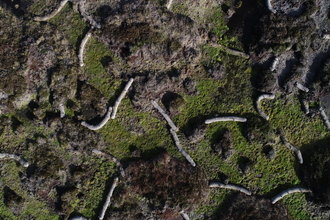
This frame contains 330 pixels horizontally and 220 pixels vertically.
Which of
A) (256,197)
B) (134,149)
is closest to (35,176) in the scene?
(134,149)

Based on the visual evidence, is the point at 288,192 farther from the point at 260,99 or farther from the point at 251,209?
the point at 260,99

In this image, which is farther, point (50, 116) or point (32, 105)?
point (32, 105)

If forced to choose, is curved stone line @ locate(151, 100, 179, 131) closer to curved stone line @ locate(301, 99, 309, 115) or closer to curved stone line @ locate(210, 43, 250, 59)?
curved stone line @ locate(210, 43, 250, 59)

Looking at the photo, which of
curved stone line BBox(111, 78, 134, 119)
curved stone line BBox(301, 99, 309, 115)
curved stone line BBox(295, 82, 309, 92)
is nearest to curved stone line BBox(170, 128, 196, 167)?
curved stone line BBox(111, 78, 134, 119)

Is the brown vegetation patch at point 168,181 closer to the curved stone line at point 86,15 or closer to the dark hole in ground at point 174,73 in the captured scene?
the dark hole in ground at point 174,73

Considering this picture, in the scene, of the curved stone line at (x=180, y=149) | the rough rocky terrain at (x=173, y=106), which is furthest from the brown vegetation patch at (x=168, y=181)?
→ the curved stone line at (x=180, y=149)

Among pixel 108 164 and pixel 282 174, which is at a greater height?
pixel 108 164

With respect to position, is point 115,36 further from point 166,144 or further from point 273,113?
point 273,113

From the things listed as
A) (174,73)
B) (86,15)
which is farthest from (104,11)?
(174,73)
